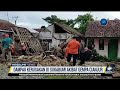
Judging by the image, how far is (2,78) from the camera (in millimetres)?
7879

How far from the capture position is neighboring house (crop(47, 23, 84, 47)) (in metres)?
8.28

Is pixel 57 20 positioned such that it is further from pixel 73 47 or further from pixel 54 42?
pixel 73 47

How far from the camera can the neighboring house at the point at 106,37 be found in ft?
27.2

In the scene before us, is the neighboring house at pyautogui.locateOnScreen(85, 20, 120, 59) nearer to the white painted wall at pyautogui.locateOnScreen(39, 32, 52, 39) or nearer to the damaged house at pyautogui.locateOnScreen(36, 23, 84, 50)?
the damaged house at pyautogui.locateOnScreen(36, 23, 84, 50)

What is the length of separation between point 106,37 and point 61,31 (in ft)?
3.30

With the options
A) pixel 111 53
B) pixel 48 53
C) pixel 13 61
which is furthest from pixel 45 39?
pixel 111 53

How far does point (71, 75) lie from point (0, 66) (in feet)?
4.75

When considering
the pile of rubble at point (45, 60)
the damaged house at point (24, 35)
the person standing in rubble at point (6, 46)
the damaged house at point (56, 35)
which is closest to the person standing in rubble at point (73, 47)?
the damaged house at point (56, 35)

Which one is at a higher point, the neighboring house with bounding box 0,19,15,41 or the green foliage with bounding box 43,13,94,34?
the green foliage with bounding box 43,13,94,34

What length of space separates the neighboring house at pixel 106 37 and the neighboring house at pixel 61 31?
0.35m

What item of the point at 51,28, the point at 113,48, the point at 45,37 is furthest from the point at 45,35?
the point at 113,48

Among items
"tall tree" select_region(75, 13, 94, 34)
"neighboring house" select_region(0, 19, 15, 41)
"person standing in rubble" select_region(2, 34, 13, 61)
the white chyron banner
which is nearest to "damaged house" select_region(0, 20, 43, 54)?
"neighboring house" select_region(0, 19, 15, 41)

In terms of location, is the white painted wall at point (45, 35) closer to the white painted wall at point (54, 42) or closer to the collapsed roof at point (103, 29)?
the white painted wall at point (54, 42)
